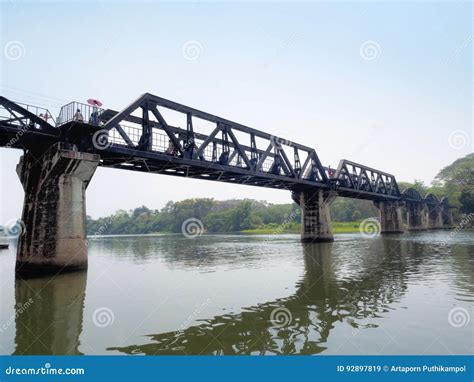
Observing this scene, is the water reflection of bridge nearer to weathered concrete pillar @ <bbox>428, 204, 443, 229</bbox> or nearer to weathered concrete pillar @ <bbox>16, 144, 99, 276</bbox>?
weathered concrete pillar @ <bbox>16, 144, 99, 276</bbox>

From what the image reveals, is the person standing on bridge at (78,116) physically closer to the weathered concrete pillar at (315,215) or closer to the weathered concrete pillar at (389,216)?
the weathered concrete pillar at (315,215)

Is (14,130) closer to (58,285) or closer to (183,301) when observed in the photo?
(58,285)

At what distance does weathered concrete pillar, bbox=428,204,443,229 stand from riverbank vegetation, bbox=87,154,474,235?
20.3 ft

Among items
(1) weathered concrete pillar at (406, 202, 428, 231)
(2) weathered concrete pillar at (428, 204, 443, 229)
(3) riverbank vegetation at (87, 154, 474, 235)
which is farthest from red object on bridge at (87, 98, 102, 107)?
(2) weathered concrete pillar at (428, 204, 443, 229)

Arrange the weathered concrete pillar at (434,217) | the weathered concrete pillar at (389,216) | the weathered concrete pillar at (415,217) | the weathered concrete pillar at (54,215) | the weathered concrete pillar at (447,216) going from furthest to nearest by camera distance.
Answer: the weathered concrete pillar at (447,216), the weathered concrete pillar at (434,217), the weathered concrete pillar at (415,217), the weathered concrete pillar at (389,216), the weathered concrete pillar at (54,215)

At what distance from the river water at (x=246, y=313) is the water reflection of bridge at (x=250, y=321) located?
35 millimetres

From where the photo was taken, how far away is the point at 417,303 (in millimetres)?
12133

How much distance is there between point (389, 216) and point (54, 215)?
8258 centimetres

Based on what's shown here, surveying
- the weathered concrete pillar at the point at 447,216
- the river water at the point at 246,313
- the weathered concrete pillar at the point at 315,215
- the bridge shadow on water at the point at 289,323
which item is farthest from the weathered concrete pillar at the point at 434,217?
the bridge shadow on water at the point at 289,323

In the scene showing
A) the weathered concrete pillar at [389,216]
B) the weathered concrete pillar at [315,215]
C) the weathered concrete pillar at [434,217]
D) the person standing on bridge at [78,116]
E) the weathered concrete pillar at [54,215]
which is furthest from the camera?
the weathered concrete pillar at [434,217]

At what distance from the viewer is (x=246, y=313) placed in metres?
11.5

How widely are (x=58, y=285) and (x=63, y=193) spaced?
260 inches

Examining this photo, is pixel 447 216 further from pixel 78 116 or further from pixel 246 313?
pixel 246 313

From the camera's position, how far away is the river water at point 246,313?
842 cm
